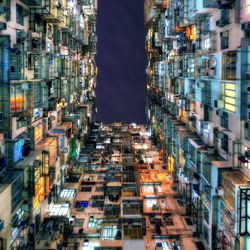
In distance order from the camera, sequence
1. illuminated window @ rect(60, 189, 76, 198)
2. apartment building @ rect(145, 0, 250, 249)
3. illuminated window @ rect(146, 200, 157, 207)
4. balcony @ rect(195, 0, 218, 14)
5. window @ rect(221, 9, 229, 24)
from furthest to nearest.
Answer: illuminated window @ rect(146, 200, 157, 207) → illuminated window @ rect(60, 189, 76, 198) → balcony @ rect(195, 0, 218, 14) → window @ rect(221, 9, 229, 24) → apartment building @ rect(145, 0, 250, 249)

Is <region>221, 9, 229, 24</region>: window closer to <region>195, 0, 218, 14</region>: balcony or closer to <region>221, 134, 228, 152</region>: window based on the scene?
<region>195, 0, 218, 14</region>: balcony

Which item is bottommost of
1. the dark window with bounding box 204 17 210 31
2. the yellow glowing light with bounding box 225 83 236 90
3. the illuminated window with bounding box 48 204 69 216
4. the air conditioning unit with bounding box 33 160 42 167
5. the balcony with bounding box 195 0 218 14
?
the illuminated window with bounding box 48 204 69 216

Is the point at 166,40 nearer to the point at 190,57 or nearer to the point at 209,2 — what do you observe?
the point at 190,57

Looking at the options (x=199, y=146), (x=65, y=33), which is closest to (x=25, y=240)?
(x=199, y=146)

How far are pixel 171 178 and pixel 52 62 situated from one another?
31001 millimetres

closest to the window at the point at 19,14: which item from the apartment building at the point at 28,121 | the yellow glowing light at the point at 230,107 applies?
the apartment building at the point at 28,121

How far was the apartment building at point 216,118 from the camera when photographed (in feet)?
54.5

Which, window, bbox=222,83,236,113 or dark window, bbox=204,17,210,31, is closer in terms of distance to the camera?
window, bbox=222,83,236,113

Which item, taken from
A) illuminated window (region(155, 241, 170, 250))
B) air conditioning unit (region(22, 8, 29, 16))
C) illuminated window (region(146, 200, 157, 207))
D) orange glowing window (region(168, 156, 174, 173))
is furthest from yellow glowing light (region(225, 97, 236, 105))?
air conditioning unit (region(22, 8, 29, 16))

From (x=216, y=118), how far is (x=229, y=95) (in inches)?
216

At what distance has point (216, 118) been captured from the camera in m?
23.8

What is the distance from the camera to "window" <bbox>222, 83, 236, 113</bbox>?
17.9 meters

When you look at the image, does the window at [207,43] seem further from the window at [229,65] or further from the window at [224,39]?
the window at [229,65]

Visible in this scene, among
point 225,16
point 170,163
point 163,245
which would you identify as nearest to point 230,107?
point 225,16
